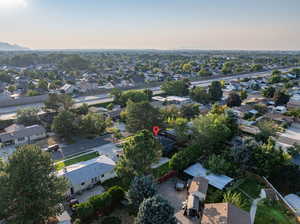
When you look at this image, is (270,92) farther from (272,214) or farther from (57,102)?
(57,102)

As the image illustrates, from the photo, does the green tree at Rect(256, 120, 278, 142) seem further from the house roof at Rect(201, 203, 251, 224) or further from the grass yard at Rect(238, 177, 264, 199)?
the house roof at Rect(201, 203, 251, 224)

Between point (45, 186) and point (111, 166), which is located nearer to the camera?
point (45, 186)

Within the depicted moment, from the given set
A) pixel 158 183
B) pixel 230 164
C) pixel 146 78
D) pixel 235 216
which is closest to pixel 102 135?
pixel 158 183

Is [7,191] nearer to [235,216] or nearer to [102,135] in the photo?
[235,216]

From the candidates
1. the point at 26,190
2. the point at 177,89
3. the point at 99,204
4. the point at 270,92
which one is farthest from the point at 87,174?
the point at 270,92

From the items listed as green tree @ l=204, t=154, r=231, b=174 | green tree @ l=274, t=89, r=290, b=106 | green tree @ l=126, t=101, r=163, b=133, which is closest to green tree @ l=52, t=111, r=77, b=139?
green tree @ l=126, t=101, r=163, b=133

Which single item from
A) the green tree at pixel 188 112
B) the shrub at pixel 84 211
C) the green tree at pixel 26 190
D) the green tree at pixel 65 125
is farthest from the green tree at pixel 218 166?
the green tree at pixel 65 125
